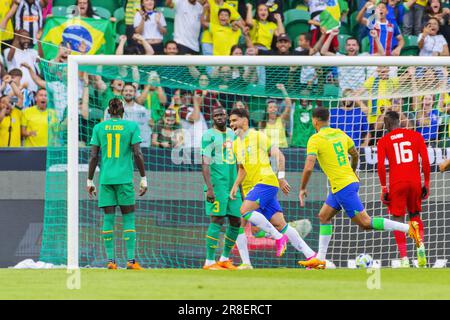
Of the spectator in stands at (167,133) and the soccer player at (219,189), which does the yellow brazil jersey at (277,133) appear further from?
the soccer player at (219,189)

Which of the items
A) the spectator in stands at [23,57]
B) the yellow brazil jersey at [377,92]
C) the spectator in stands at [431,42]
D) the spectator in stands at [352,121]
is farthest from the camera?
the spectator in stands at [431,42]

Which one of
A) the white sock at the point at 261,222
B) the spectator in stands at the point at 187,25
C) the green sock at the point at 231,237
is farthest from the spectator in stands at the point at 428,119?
the spectator in stands at the point at 187,25

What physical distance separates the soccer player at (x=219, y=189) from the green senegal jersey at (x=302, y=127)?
221 cm

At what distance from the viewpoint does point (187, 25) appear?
1720cm

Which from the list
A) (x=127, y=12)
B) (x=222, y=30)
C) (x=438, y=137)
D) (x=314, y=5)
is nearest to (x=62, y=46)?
(x=127, y=12)

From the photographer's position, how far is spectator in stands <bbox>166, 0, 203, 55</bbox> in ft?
56.2

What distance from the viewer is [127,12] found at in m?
17.2

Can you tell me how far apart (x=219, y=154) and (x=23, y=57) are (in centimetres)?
458

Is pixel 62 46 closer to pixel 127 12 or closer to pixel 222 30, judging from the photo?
pixel 127 12

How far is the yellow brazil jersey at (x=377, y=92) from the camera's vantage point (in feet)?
46.1

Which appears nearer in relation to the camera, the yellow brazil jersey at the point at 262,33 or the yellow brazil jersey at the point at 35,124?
the yellow brazil jersey at the point at 35,124

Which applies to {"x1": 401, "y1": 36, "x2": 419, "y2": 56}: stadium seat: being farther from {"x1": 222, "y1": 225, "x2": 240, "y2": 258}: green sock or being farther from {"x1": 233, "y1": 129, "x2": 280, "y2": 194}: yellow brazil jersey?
{"x1": 222, "y1": 225, "x2": 240, "y2": 258}: green sock

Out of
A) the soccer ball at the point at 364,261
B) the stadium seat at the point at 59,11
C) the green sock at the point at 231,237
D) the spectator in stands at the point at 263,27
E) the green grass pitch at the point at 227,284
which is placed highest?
the stadium seat at the point at 59,11

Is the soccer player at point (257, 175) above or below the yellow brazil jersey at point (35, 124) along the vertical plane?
below
